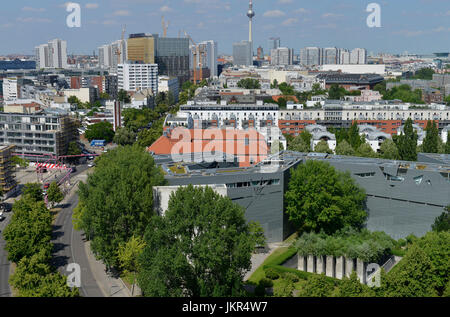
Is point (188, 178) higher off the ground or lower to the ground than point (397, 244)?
higher

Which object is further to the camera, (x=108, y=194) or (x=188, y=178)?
(x=188, y=178)

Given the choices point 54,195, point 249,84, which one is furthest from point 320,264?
point 249,84

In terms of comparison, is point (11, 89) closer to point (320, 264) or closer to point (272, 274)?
point (272, 274)

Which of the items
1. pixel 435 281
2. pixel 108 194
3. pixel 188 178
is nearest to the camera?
pixel 435 281

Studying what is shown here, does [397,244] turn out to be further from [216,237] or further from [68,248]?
[68,248]

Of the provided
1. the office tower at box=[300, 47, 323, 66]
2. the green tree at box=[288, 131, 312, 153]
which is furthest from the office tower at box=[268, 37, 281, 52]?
the green tree at box=[288, 131, 312, 153]

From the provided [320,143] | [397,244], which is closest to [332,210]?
[397,244]
